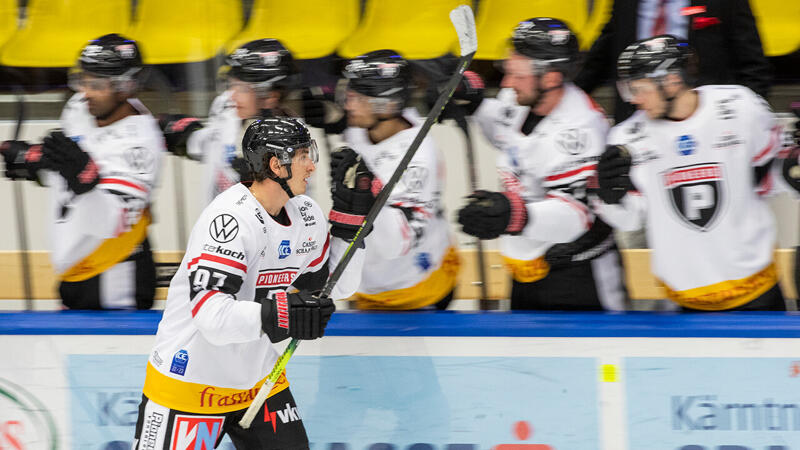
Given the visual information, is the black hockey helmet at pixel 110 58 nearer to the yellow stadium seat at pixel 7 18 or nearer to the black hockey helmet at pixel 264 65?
the black hockey helmet at pixel 264 65

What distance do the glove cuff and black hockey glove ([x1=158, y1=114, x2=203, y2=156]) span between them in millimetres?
1152

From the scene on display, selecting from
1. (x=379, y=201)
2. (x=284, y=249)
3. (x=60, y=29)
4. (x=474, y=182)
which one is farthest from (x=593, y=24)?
(x=60, y=29)

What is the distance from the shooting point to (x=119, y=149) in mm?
3428

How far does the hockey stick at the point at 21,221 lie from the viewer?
4168mm

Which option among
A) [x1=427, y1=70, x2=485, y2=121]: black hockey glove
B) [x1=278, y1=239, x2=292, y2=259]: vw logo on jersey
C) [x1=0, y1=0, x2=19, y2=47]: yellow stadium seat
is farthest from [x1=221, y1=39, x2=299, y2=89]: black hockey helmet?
[x1=0, y1=0, x2=19, y2=47]: yellow stadium seat

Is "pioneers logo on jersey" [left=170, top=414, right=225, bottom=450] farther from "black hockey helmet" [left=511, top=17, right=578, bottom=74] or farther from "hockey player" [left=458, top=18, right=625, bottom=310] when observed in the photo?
"black hockey helmet" [left=511, top=17, right=578, bottom=74]

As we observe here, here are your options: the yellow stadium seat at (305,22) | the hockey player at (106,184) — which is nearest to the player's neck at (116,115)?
the hockey player at (106,184)

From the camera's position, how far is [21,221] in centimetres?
438

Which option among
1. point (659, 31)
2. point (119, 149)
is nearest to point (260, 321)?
point (119, 149)

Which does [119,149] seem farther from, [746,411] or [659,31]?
[746,411]

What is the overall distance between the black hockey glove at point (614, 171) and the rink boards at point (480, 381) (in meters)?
0.37

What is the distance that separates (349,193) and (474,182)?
1.02m

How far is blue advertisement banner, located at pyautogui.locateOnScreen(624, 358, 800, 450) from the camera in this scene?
119 inches

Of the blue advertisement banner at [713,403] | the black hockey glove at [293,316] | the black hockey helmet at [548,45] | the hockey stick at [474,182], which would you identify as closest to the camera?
the black hockey glove at [293,316]
